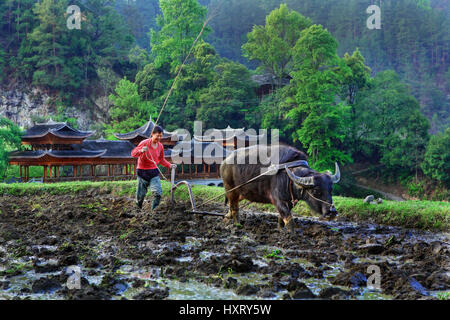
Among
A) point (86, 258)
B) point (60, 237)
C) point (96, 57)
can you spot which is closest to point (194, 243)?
point (86, 258)

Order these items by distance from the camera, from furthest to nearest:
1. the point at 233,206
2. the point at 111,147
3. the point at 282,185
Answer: the point at 111,147, the point at 233,206, the point at 282,185

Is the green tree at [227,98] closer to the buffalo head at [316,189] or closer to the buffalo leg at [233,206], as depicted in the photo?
the buffalo leg at [233,206]

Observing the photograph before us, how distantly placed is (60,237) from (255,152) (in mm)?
3975

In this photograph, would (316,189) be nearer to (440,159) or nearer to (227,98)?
(440,159)

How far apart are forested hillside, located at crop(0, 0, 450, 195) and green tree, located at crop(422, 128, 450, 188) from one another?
77 mm

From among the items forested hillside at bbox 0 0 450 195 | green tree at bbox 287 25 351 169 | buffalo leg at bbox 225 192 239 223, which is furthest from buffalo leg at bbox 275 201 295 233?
green tree at bbox 287 25 351 169

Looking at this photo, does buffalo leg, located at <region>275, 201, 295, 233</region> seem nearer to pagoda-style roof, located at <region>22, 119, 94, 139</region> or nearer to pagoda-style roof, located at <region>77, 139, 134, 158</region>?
pagoda-style roof, located at <region>77, 139, 134, 158</region>

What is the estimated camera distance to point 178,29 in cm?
4459

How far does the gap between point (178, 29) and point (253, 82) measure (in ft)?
35.7

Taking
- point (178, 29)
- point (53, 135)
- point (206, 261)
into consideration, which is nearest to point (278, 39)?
point (178, 29)

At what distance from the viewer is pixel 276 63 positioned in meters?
41.4

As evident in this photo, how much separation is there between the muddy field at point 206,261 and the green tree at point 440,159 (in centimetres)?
2459

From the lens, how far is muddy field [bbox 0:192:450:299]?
13.9 feet

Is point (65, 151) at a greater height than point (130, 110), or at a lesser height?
lesser
